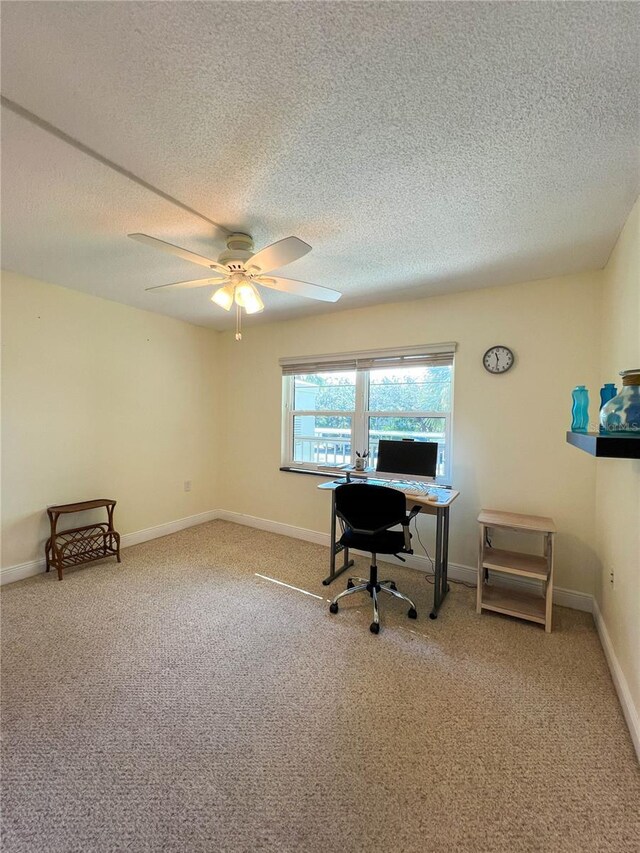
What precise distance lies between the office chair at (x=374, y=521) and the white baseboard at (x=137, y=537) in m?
2.43

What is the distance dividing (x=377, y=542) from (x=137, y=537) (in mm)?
2782

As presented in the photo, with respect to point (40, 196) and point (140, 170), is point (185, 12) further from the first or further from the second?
point (40, 196)

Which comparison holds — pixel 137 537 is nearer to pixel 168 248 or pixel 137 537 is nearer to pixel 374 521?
pixel 374 521

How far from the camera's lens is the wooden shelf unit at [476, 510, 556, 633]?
2.27 metres

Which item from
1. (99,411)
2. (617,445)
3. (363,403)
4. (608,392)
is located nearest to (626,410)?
(617,445)

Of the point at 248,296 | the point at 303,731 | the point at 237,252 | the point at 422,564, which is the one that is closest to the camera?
the point at 303,731

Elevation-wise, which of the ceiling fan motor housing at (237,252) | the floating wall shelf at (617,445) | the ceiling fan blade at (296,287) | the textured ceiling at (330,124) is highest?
the textured ceiling at (330,124)

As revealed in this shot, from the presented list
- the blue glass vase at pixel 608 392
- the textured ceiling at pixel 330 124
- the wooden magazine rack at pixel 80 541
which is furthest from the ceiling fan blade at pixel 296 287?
the wooden magazine rack at pixel 80 541

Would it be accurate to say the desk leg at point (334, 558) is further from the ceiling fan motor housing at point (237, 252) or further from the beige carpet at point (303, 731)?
the ceiling fan motor housing at point (237, 252)

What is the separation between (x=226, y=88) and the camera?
1132mm

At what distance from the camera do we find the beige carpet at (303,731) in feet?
3.85

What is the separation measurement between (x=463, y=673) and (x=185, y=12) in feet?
9.67

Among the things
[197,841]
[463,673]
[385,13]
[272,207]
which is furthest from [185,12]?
[463,673]

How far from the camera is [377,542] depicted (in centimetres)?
241
